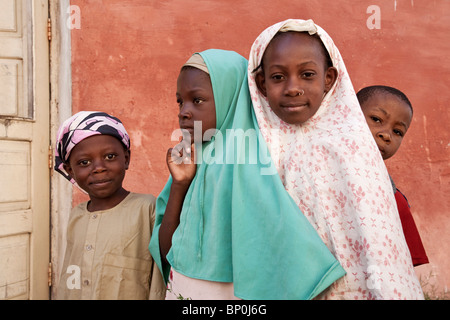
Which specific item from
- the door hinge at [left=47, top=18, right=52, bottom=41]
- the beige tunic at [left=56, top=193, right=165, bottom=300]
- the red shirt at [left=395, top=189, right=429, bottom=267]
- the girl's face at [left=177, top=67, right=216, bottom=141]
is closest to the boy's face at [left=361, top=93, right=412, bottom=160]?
the red shirt at [left=395, top=189, right=429, bottom=267]

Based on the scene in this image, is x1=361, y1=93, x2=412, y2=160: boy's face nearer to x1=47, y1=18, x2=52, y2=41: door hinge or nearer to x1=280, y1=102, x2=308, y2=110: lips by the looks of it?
x1=280, y1=102, x2=308, y2=110: lips

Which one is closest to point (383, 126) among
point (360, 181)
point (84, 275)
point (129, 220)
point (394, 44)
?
point (360, 181)

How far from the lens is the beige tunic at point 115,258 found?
205 centimetres

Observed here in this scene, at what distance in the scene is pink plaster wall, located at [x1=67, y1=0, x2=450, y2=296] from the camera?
3.72m

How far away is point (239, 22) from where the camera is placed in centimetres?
378

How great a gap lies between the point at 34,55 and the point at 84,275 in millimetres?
2370

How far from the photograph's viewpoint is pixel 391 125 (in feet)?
7.20

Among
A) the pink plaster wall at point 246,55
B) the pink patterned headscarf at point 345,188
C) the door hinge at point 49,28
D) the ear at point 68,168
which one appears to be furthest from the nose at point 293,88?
the door hinge at point 49,28

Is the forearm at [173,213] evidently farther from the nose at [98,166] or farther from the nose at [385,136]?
the nose at [385,136]

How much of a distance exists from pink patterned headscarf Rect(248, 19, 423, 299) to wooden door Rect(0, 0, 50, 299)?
257 cm

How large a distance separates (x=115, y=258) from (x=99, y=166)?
475mm

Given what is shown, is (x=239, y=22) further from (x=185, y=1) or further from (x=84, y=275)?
(x=84, y=275)

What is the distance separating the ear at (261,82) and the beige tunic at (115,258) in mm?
870

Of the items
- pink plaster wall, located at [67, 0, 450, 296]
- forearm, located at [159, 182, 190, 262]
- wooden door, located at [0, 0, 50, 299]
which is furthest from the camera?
pink plaster wall, located at [67, 0, 450, 296]
